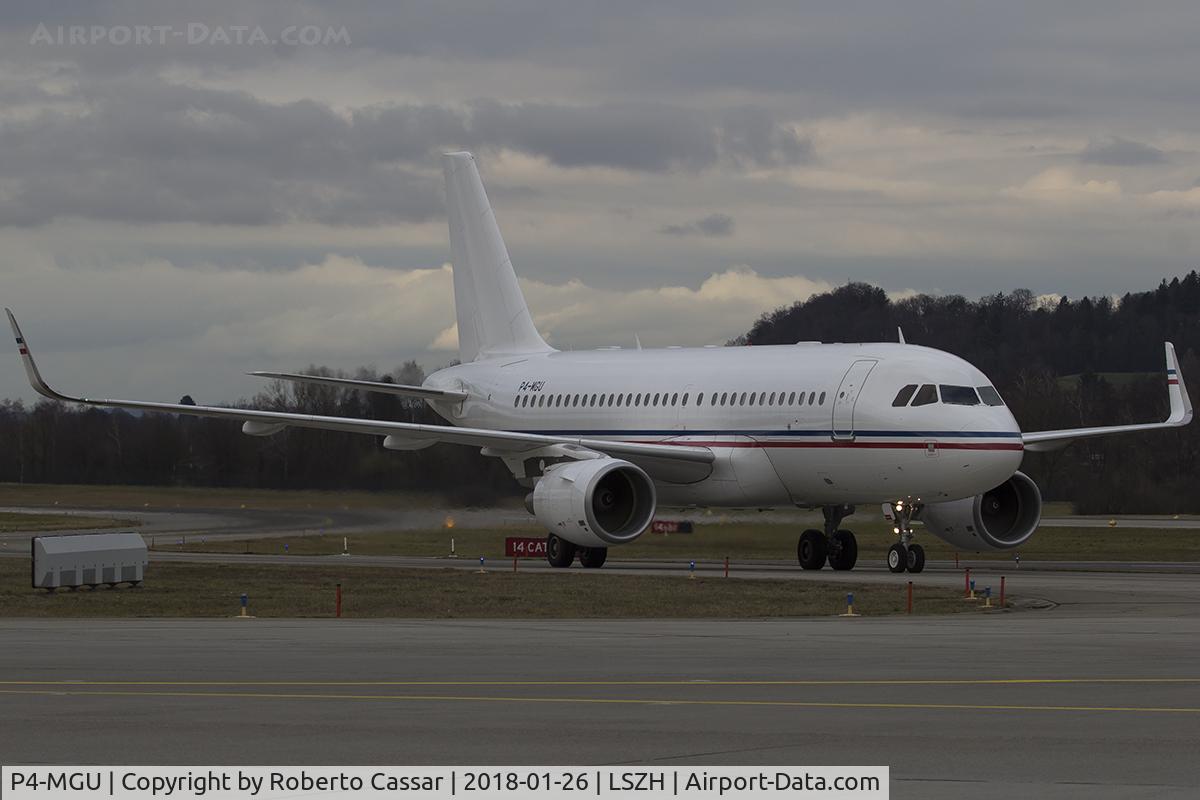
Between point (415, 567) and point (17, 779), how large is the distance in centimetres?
2948

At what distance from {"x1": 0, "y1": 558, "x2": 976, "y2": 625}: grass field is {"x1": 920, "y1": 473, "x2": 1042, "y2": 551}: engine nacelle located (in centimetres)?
826

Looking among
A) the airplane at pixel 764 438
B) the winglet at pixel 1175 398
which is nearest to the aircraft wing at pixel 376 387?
the airplane at pixel 764 438

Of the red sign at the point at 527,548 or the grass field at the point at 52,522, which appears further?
the grass field at the point at 52,522

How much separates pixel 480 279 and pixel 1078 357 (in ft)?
372

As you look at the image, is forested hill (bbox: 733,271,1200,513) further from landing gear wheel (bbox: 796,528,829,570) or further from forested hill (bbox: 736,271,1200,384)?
landing gear wheel (bbox: 796,528,829,570)

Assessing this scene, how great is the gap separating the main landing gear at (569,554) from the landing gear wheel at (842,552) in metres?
4.95

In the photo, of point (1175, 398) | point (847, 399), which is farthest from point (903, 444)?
point (1175, 398)

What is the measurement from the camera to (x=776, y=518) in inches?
1919

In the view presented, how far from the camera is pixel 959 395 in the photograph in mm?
39062

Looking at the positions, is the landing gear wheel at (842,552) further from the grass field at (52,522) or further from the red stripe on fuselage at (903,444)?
the grass field at (52,522)

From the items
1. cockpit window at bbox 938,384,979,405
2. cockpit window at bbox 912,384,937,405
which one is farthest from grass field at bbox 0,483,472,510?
cockpit window at bbox 938,384,979,405

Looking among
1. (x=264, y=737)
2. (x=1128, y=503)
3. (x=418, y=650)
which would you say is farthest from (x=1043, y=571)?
(x=1128, y=503)

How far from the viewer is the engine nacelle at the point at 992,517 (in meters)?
42.0

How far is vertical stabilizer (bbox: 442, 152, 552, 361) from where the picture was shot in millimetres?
52938
